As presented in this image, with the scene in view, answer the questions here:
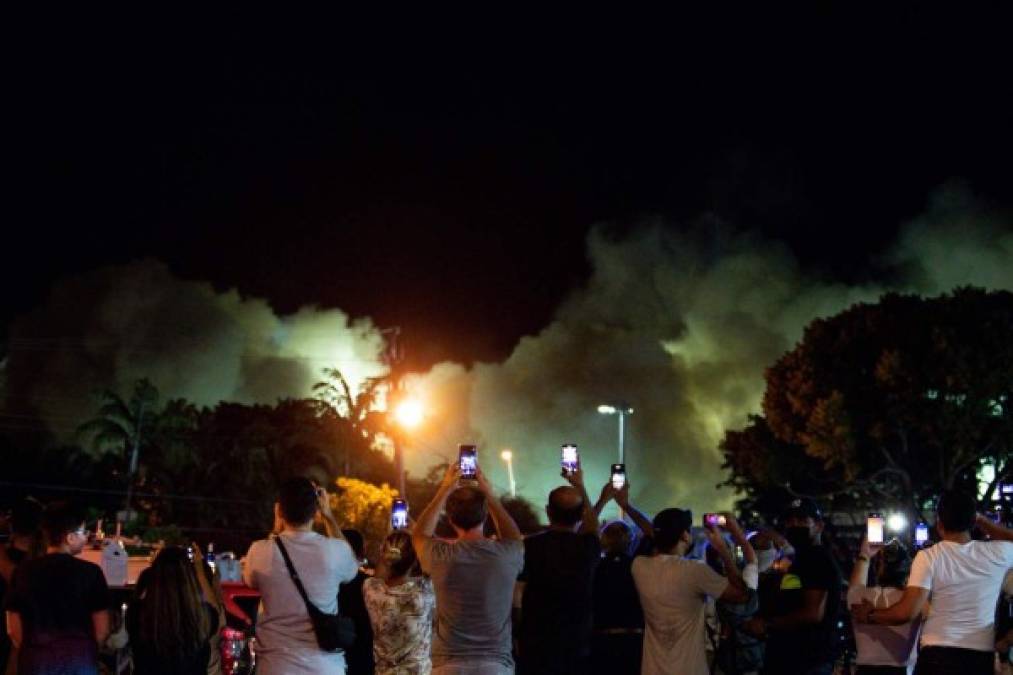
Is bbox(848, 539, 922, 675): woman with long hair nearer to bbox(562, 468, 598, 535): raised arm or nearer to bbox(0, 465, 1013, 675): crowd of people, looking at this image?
bbox(0, 465, 1013, 675): crowd of people

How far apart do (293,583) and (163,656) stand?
39.5 inches

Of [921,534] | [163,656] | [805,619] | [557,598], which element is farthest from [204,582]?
[921,534]

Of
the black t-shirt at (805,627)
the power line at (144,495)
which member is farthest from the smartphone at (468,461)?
the power line at (144,495)

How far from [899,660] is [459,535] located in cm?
351

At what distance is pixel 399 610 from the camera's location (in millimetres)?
7676

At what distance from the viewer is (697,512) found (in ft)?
190

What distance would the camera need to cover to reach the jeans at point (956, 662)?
22.2ft

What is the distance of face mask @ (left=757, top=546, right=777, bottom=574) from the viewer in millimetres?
8969

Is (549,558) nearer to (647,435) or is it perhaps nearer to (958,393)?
(958,393)

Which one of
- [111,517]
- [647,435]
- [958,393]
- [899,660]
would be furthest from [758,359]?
[899,660]

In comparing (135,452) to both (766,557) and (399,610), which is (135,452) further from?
(399,610)

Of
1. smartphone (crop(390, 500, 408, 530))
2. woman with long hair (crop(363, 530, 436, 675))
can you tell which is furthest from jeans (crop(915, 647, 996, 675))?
smartphone (crop(390, 500, 408, 530))

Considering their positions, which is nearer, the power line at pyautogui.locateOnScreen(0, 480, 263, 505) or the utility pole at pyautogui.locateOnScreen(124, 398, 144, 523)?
the power line at pyautogui.locateOnScreen(0, 480, 263, 505)

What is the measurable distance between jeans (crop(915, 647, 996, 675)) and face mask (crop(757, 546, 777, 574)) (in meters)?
2.16
